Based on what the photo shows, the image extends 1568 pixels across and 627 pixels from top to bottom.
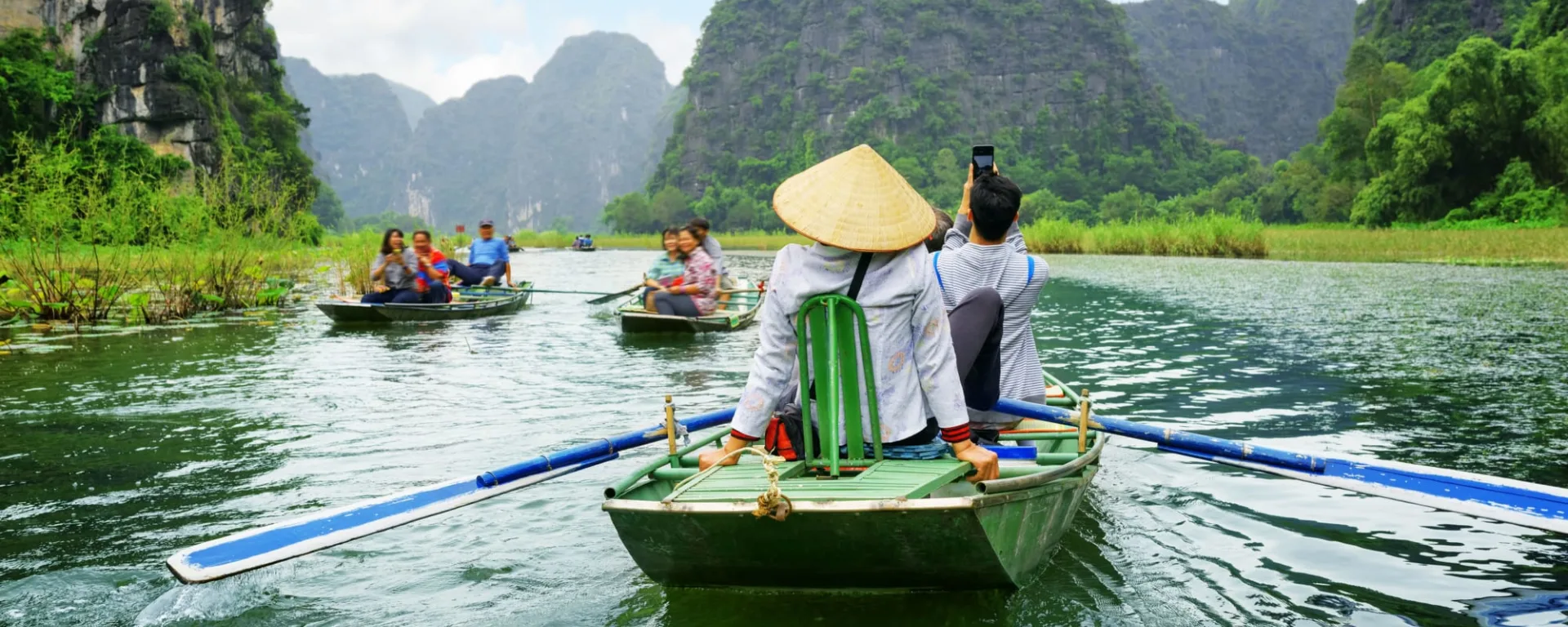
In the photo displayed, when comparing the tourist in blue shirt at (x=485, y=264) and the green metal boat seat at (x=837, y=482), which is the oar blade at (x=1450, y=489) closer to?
the green metal boat seat at (x=837, y=482)

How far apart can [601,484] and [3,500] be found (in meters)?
2.72

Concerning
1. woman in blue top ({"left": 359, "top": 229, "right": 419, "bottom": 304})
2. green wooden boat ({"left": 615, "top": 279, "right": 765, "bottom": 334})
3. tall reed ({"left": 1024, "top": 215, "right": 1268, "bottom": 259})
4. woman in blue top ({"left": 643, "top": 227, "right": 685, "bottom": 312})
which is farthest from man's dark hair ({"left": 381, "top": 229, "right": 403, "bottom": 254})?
tall reed ({"left": 1024, "top": 215, "right": 1268, "bottom": 259})

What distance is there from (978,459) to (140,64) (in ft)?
121

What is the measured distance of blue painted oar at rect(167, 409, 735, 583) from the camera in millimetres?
3018

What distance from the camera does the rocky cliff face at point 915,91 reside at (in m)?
97.5

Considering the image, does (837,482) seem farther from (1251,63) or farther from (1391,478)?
(1251,63)

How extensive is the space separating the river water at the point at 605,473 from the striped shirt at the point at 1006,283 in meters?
0.65

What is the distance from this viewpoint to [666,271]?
12461 mm

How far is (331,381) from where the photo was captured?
8.66 metres

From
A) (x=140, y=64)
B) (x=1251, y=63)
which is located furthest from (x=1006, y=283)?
(x=1251, y=63)

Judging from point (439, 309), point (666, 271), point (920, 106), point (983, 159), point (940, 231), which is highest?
point (920, 106)

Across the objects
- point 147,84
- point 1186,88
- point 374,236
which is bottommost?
point 374,236

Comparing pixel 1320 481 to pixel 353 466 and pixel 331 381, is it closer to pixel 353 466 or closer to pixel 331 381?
pixel 353 466

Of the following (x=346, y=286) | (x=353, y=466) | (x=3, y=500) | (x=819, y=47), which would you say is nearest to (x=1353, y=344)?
(x=353, y=466)
